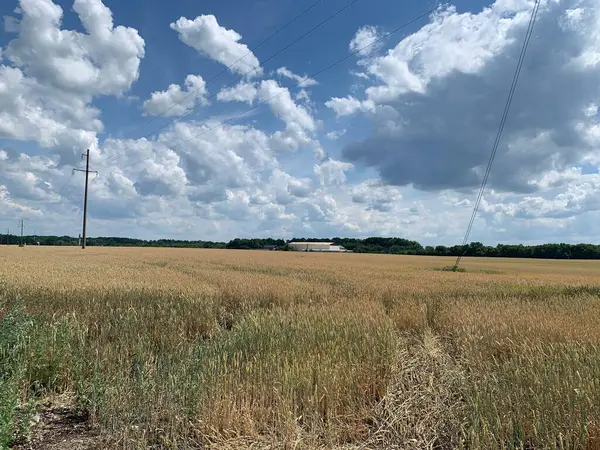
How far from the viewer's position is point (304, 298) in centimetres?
1215

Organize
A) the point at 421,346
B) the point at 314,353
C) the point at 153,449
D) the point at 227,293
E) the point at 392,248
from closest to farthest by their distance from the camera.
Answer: the point at 153,449 → the point at 314,353 → the point at 421,346 → the point at 227,293 → the point at 392,248

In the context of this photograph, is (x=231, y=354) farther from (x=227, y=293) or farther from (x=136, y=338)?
(x=227, y=293)

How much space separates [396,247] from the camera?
407 ft

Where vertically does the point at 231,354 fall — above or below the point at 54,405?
above

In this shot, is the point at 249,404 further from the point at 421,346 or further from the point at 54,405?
the point at 421,346

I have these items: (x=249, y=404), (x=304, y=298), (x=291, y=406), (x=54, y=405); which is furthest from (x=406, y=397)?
(x=304, y=298)

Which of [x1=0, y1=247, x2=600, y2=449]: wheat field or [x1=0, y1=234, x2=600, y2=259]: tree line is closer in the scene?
[x1=0, y1=247, x2=600, y2=449]: wheat field

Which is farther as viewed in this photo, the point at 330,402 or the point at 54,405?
the point at 54,405

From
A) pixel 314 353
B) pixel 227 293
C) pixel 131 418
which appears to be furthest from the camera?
pixel 227 293

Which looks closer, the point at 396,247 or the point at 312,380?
the point at 312,380

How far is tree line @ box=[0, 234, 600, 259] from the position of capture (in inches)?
3583

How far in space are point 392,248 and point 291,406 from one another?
122m

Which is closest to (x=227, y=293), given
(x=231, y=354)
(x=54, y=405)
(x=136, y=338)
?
(x=136, y=338)

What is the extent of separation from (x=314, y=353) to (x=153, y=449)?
261cm
